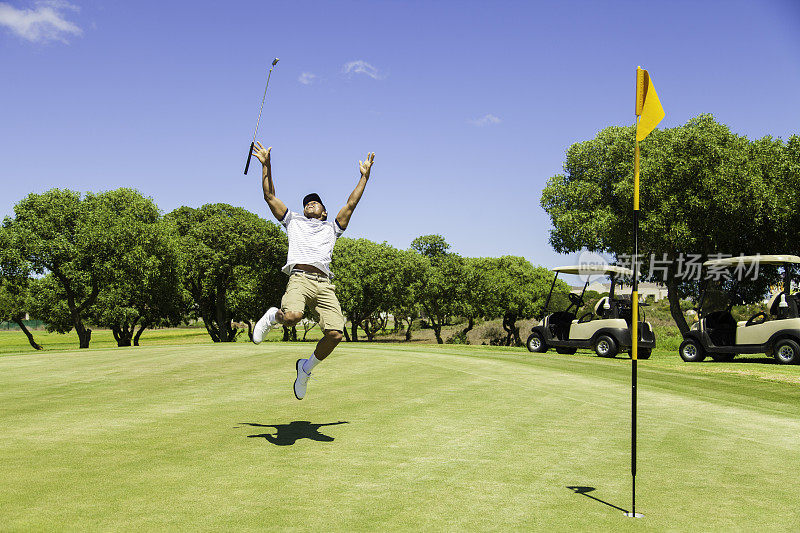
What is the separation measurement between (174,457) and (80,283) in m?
41.2

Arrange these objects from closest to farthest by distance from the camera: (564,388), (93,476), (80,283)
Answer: (93,476) → (564,388) → (80,283)

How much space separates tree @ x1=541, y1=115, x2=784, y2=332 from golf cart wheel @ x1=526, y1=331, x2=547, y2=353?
34.7 feet

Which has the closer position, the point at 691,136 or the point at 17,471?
the point at 17,471

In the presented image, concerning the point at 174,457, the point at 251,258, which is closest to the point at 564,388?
the point at 174,457

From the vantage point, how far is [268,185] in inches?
288

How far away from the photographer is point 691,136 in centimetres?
3198

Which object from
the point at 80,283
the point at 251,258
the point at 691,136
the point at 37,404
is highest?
the point at 691,136

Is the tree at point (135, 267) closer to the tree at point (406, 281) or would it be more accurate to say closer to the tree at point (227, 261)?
the tree at point (227, 261)

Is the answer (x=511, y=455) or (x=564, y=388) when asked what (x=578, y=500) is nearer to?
(x=511, y=455)

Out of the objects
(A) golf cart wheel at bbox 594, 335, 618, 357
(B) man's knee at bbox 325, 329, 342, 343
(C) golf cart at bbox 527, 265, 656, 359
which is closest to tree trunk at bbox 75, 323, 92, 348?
(C) golf cart at bbox 527, 265, 656, 359

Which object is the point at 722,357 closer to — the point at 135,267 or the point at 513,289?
the point at 135,267

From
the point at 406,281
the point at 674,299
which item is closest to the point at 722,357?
the point at 674,299

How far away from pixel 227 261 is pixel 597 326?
37.9m

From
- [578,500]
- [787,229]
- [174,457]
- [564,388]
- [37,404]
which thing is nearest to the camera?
[578,500]
